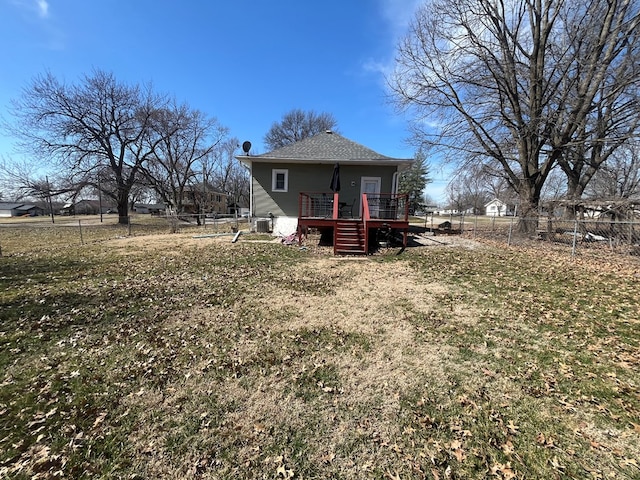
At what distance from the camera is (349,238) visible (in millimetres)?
10891

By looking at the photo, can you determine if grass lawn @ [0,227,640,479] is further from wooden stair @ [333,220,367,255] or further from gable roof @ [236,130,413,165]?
gable roof @ [236,130,413,165]

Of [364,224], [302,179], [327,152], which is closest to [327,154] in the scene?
[327,152]

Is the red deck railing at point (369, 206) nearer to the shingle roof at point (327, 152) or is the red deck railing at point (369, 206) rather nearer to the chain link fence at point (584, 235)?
the shingle roof at point (327, 152)

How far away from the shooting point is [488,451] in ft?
7.63

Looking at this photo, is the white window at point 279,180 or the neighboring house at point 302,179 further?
the white window at point 279,180

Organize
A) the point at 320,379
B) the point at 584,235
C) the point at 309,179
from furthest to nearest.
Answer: the point at 309,179
the point at 584,235
the point at 320,379

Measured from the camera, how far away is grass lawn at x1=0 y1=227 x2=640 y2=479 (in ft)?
7.43

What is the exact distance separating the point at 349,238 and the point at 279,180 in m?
6.00

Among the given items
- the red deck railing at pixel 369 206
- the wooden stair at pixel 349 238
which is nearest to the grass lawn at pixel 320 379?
the wooden stair at pixel 349 238

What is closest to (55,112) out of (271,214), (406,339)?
(271,214)

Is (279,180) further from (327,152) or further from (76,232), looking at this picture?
(76,232)

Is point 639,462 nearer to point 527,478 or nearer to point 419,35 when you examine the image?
point 527,478

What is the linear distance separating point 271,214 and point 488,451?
13602 millimetres

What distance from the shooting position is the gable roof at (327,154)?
45.6 ft
